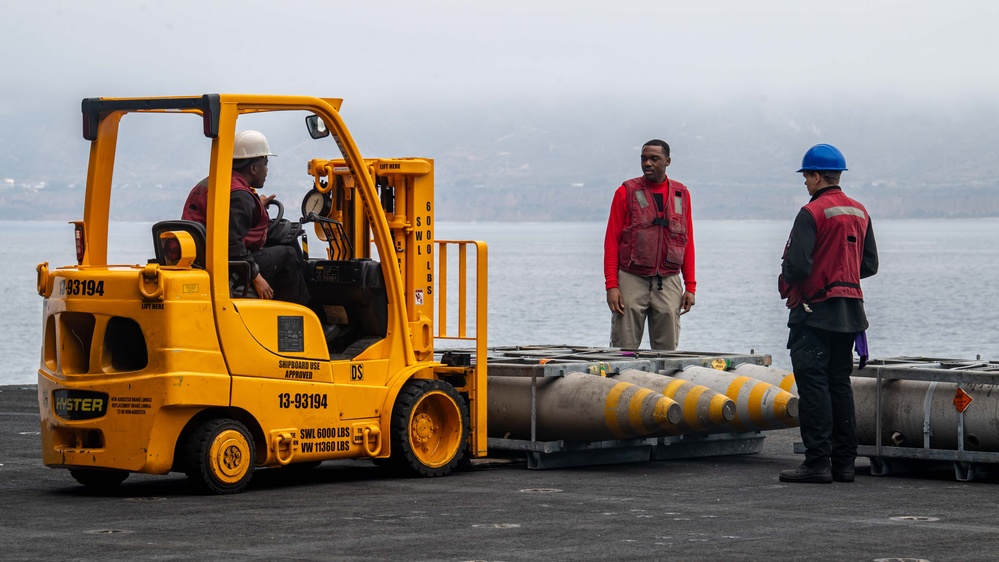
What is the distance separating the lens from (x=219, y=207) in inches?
356

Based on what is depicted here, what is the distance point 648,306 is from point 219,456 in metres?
4.46

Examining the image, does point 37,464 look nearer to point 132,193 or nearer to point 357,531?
point 357,531

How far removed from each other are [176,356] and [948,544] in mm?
3927

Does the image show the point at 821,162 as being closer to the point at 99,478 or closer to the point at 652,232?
the point at 652,232

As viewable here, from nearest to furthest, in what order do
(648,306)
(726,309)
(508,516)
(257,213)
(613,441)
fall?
(508,516), (257,213), (613,441), (648,306), (726,309)

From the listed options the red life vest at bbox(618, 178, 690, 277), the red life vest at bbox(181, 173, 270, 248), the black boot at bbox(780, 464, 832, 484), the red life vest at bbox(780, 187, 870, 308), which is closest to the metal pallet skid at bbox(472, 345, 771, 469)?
the red life vest at bbox(618, 178, 690, 277)

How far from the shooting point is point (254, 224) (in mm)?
9539

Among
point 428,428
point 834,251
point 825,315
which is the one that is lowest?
point 428,428

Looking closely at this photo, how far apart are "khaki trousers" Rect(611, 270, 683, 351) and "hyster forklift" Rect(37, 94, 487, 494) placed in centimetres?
226

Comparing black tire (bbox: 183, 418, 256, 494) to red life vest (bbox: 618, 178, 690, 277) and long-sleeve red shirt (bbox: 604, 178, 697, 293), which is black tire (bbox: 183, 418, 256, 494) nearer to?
long-sleeve red shirt (bbox: 604, 178, 697, 293)

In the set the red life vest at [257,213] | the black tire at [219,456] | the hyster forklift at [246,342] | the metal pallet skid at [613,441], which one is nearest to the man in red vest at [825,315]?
the metal pallet skid at [613,441]

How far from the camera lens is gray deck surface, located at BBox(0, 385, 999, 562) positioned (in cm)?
736

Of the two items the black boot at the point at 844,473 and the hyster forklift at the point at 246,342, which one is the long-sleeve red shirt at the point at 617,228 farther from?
the black boot at the point at 844,473

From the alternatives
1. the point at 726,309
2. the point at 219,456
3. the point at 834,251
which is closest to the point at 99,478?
the point at 219,456
